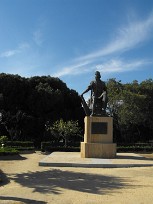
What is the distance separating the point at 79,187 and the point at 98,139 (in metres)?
10.9

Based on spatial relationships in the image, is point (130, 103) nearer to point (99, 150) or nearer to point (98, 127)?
point (98, 127)

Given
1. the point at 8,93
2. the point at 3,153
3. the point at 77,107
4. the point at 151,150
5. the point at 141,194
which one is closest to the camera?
the point at 141,194

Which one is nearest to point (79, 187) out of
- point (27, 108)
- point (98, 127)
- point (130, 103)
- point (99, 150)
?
point (99, 150)

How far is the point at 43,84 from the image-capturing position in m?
51.7

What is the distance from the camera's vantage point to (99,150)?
2228 cm

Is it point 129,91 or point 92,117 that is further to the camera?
point 129,91

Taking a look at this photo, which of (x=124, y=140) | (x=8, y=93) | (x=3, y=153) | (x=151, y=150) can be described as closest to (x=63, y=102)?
(x=8, y=93)

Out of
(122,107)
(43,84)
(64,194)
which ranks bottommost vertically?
(64,194)

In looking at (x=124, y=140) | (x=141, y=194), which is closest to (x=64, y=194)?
(x=141, y=194)

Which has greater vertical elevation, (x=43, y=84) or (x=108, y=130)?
(x=43, y=84)

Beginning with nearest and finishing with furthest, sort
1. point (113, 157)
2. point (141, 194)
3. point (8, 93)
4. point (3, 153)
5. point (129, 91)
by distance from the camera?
point (141, 194) < point (113, 157) < point (3, 153) < point (129, 91) < point (8, 93)

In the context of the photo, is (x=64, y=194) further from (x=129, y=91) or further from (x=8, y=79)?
(x=8, y=79)

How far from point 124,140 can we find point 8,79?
19.6 meters

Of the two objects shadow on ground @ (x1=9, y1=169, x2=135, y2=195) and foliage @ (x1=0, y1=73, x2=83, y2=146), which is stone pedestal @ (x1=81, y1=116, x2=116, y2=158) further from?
foliage @ (x1=0, y1=73, x2=83, y2=146)
